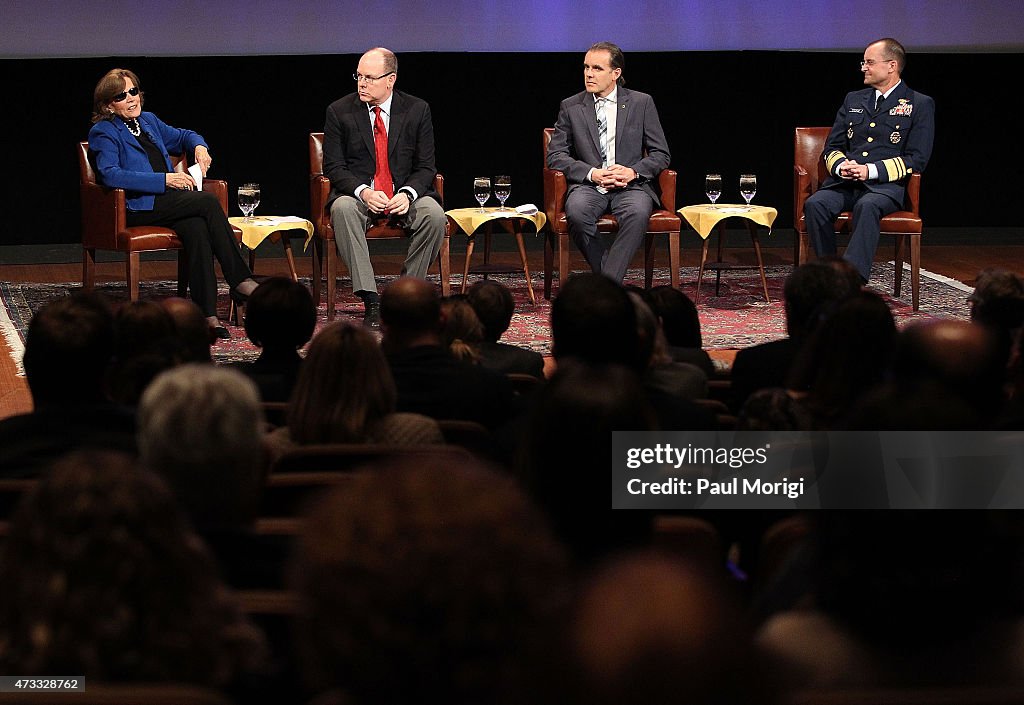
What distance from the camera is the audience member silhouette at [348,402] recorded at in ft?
7.96

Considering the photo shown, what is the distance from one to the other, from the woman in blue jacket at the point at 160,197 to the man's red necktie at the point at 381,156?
782mm

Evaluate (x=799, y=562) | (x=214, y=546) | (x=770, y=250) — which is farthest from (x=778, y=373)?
(x=770, y=250)

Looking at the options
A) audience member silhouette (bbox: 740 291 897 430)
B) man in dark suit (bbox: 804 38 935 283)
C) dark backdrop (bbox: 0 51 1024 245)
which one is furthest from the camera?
dark backdrop (bbox: 0 51 1024 245)

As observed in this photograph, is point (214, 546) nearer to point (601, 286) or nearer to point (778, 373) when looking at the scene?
point (601, 286)

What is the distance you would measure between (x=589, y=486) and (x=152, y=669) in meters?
0.64

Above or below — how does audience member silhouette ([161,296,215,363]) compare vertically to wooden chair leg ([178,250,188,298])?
below

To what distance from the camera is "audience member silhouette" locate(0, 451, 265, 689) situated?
46.3 inches

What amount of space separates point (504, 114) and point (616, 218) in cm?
224

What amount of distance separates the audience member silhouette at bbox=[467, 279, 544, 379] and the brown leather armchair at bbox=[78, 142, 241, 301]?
2.44m

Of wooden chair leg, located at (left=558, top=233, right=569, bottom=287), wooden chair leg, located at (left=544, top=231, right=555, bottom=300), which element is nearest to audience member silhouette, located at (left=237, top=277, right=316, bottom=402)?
wooden chair leg, located at (left=558, top=233, right=569, bottom=287)

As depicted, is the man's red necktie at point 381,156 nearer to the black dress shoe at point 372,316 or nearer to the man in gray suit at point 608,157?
the black dress shoe at point 372,316

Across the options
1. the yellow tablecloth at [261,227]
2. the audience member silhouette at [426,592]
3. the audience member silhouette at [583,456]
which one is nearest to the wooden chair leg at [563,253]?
the yellow tablecloth at [261,227]

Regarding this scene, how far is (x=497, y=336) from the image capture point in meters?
3.88

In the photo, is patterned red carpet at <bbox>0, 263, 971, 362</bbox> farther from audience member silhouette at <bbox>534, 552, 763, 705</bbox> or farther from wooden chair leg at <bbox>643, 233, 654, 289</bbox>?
audience member silhouette at <bbox>534, 552, 763, 705</bbox>
